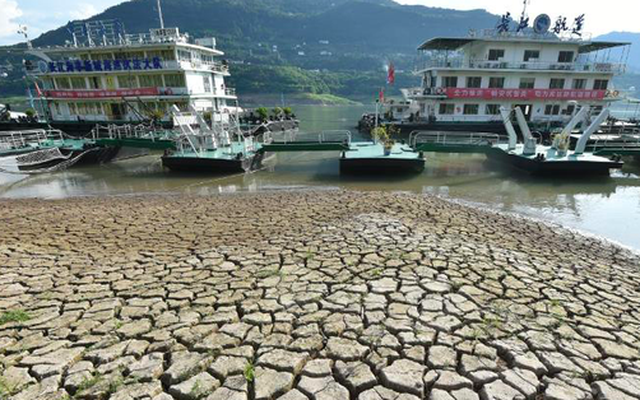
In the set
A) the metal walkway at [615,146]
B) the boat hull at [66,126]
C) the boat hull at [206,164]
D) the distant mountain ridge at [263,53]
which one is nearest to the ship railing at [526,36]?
the metal walkway at [615,146]

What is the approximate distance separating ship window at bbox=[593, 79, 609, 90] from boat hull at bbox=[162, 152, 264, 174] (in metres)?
28.7

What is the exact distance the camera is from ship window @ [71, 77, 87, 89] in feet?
95.3

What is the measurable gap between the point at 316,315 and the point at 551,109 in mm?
31812

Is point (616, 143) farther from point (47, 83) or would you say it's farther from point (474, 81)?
point (47, 83)

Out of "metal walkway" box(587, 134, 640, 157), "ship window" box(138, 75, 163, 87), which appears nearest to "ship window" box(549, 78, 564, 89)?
"metal walkway" box(587, 134, 640, 157)

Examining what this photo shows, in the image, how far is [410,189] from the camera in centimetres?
1512

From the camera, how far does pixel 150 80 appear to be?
28.0 metres

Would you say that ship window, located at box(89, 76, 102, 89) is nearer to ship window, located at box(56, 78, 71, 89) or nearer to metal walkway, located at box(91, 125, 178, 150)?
ship window, located at box(56, 78, 71, 89)

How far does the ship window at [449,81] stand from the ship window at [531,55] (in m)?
5.80

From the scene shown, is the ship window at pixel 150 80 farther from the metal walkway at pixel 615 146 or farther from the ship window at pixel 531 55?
the metal walkway at pixel 615 146

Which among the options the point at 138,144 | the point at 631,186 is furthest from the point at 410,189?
the point at 138,144

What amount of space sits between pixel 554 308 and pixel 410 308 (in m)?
2.01

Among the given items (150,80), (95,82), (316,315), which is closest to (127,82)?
(150,80)

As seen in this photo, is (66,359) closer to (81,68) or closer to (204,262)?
(204,262)
